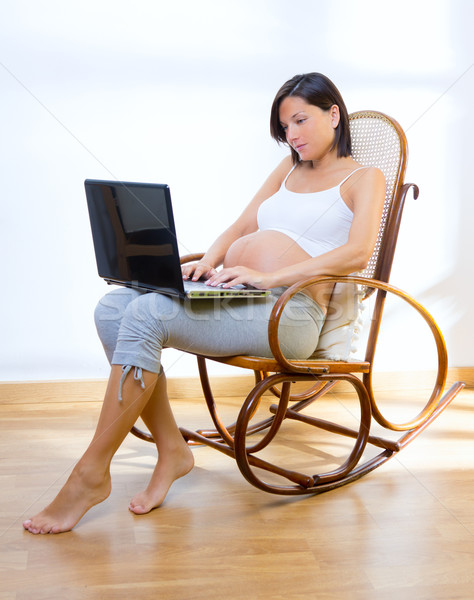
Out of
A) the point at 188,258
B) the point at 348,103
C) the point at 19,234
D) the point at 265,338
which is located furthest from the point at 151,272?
the point at 348,103

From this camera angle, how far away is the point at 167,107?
250cm

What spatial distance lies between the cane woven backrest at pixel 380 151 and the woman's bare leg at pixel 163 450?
0.69 m

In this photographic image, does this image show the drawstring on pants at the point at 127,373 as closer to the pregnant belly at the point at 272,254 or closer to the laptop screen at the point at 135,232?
the laptop screen at the point at 135,232

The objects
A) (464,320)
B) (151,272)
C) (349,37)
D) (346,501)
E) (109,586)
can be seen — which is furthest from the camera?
(464,320)

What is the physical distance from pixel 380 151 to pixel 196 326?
2.59 feet

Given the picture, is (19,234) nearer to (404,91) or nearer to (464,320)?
(404,91)

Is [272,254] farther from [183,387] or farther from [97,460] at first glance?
[183,387]

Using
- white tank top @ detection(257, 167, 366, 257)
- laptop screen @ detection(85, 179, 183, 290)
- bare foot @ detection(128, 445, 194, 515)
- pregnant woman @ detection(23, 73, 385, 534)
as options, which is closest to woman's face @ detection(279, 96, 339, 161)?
pregnant woman @ detection(23, 73, 385, 534)

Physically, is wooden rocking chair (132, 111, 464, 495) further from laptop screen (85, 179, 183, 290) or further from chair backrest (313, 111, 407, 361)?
laptop screen (85, 179, 183, 290)

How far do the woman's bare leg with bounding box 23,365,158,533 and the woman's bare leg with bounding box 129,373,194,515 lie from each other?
0.15 meters

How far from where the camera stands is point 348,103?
2.60 metres

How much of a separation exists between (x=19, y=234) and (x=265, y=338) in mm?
1270

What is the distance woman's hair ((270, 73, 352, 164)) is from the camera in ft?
5.87

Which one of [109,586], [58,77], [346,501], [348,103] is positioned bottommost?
[346,501]
